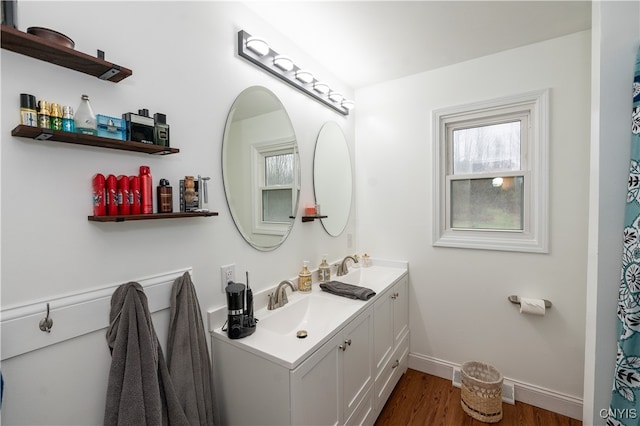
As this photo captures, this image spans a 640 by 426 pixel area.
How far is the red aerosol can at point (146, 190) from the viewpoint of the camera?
107cm

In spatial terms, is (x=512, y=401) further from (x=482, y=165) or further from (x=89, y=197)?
(x=89, y=197)

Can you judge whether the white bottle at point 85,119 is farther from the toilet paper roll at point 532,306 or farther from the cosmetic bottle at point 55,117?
the toilet paper roll at point 532,306

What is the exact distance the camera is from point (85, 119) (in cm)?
91

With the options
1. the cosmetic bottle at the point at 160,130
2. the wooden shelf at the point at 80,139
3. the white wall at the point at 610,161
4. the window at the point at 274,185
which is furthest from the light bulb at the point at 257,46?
the white wall at the point at 610,161

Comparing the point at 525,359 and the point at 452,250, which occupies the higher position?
the point at 452,250

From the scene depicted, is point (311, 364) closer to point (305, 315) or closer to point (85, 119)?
point (305, 315)

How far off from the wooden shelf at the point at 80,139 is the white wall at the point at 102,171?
1.6 inches

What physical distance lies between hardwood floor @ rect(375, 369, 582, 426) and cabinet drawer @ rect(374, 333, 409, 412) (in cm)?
9

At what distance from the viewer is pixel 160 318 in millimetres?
1180

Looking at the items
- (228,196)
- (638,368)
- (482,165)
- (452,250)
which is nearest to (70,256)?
(228,196)

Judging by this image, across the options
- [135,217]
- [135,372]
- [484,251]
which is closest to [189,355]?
[135,372]

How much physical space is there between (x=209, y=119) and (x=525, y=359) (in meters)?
2.59

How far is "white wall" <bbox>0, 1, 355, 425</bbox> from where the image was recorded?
85 cm

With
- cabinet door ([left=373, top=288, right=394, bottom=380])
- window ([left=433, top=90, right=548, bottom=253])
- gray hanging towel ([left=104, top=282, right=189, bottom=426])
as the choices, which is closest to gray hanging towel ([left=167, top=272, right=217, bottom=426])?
gray hanging towel ([left=104, top=282, right=189, bottom=426])
